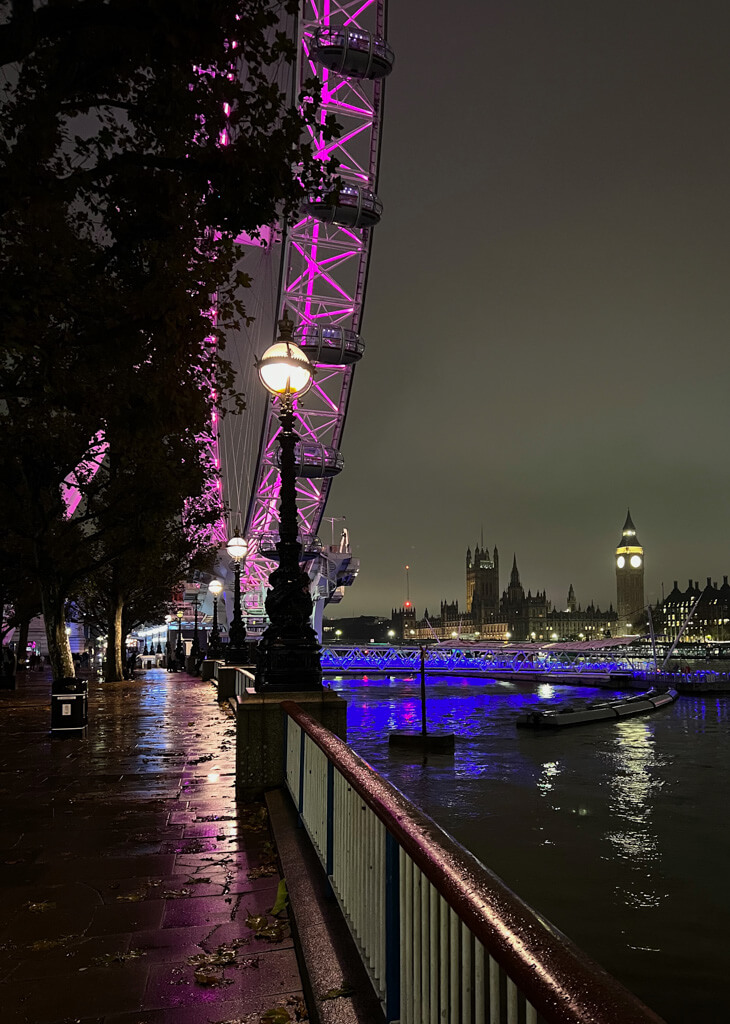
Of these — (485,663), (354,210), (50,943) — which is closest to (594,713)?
(354,210)

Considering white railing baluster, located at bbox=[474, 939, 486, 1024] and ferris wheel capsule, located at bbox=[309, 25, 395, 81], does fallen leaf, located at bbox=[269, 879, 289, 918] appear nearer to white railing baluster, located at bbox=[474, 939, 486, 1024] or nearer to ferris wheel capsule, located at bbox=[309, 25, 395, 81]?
white railing baluster, located at bbox=[474, 939, 486, 1024]

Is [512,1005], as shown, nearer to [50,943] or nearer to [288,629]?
[50,943]

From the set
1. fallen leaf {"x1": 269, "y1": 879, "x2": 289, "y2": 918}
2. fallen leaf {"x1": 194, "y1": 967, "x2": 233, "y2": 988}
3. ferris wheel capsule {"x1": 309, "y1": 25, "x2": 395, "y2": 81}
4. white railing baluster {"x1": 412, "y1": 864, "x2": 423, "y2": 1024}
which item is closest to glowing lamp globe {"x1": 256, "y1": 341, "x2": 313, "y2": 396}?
fallen leaf {"x1": 269, "y1": 879, "x2": 289, "y2": 918}

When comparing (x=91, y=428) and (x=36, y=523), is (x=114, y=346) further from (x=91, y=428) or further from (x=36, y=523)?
(x=36, y=523)

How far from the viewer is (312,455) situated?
59.9m

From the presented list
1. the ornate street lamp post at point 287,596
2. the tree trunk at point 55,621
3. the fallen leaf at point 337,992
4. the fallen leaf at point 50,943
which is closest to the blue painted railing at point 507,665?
the tree trunk at point 55,621

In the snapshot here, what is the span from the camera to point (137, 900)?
5.85m

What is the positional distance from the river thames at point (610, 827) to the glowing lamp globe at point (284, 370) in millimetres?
7763

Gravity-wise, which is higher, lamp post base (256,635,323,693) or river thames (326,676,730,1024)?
lamp post base (256,635,323,693)

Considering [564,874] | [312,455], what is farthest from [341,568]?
[564,874]

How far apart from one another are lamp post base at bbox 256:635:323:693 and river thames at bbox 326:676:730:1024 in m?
4.44

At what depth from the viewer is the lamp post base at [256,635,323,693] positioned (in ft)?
30.8

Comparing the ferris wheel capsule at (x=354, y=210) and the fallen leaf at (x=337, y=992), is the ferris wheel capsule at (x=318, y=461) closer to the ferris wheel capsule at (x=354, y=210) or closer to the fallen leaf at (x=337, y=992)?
the ferris wheel capsule at (x=354, y=210)

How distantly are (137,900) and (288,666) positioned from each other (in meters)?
3.89
